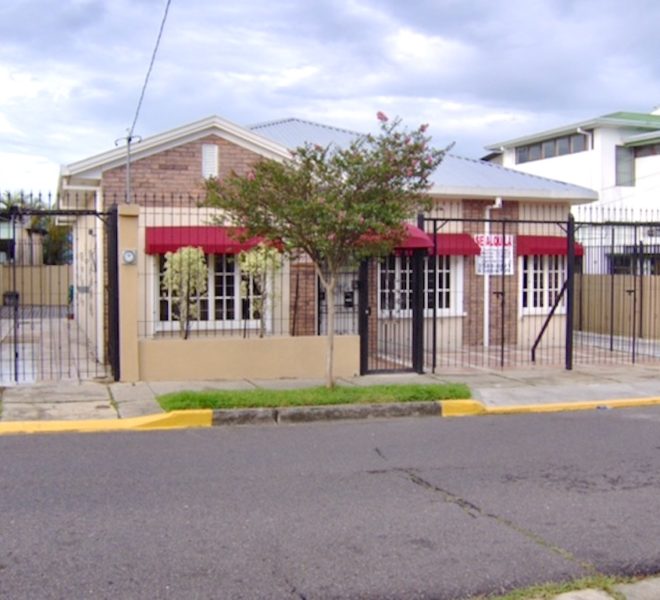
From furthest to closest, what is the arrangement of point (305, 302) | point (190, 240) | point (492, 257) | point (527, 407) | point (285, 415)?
point (492, 257) → point (305, 302) → point (190, 240) → point (527, 407) → point (285, 415)

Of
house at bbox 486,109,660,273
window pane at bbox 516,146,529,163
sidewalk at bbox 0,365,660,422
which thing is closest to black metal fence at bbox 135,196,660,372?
sidewalk at bbox 0,365,660,422

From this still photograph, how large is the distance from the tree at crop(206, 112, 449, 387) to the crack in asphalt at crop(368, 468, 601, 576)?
3.68m

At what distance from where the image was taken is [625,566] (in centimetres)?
523

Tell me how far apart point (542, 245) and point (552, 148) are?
2362 cm

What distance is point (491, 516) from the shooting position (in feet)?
20.4

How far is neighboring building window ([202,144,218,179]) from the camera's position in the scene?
49.9ft

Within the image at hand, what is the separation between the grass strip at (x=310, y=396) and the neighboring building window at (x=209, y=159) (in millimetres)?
5591

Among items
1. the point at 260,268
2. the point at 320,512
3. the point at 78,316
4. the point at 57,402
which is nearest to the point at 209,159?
the point at 260,268

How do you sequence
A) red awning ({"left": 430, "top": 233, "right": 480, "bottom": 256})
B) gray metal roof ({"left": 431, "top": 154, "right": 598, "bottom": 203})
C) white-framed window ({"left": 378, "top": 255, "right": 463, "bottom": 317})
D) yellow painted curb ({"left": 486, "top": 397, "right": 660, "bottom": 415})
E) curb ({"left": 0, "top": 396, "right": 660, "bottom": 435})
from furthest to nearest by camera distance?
gray metal roof ({"left": 431, "top": 154, "right": 598, "bottom": 203})
red awning ({"left": 430, "top": 233, "right": 480, "bottom": 256})
white-framed window ({"left": 378, "top": 255, "right": 463, "bottom": 317})
yellow painted curb ({"left": 486, "top": 397, "right": 660, "bottom": 415})
curb ({"left": 0, "top": 396, "right": 660, "bottom": 435})

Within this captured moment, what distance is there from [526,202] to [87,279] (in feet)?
33.2

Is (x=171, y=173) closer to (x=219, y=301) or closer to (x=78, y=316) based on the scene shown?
(x=219, y=301)

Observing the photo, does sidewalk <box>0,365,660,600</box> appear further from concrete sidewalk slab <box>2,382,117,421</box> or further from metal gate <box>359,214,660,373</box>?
metal gate <box>359,214,660,373</box>

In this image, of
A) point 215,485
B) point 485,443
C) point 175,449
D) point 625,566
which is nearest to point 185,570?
point 215,485

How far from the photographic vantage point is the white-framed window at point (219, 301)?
47.2ft
